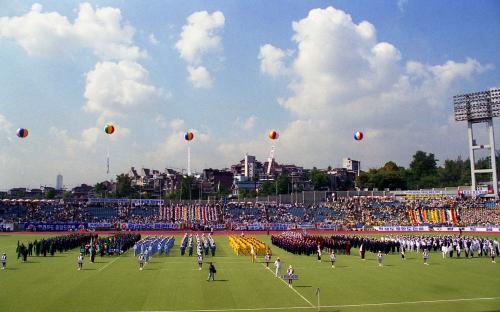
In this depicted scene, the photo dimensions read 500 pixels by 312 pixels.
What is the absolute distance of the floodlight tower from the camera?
76.6m

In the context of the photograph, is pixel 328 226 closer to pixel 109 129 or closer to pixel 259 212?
pixel 259 212

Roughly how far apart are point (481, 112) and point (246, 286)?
233 ft

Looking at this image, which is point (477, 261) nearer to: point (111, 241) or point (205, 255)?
point (205, 255)

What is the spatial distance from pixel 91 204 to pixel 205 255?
50.1 metres

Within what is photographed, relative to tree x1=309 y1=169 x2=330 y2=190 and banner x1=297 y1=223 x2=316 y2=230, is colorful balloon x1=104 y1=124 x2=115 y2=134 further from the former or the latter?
tree x1=309 y1=169 x2=330 y2=190

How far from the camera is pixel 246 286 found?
2202 centimetres

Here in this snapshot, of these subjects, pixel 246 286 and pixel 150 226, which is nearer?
pixel 246 286

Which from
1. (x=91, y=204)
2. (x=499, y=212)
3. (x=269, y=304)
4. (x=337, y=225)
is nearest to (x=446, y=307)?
(x=269, y=304)

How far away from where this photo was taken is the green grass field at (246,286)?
17969 millimetres

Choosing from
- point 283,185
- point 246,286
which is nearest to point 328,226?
point 246,286

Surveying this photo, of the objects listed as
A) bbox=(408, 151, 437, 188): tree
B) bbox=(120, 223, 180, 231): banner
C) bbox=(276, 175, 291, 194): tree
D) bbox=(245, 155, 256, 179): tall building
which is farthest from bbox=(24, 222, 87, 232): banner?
bbox=(245, 155, 256, 179): tall building

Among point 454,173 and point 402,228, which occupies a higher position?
point 454,173

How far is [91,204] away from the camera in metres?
78.8

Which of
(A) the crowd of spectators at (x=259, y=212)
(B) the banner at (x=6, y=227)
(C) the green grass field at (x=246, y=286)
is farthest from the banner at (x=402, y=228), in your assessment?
(B) the banner at (x=6, y=227)
